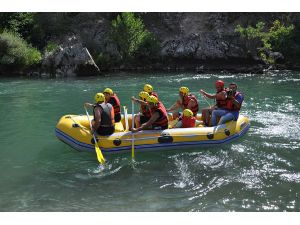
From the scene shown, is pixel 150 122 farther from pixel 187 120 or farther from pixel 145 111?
pixel 187 120

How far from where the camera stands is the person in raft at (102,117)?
8195mm

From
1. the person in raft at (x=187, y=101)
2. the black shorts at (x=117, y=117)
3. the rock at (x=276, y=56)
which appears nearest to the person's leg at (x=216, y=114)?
the person in raft at (x=187, y=101)

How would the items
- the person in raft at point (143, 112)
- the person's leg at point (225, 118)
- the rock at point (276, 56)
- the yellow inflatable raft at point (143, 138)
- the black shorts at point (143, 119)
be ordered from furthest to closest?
the rock at point (276, 56) → the person's leg at point (225, 118) → the black shorts at point (143, 119) → the person in raft at point (143, 112) → the yellow inflatable raft at point (143, 138)

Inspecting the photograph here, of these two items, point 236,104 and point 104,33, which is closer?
point 236,104

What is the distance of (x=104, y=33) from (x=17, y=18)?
6.53m

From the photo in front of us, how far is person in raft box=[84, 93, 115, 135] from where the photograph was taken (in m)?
8.20

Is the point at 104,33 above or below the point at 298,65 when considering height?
above

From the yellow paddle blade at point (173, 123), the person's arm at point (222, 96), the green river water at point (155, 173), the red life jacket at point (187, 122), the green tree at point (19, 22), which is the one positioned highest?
the green tree at point (19, 22)

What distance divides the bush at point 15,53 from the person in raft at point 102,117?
1721 centimetres

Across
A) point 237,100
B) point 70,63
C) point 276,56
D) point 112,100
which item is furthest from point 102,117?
point 276,56

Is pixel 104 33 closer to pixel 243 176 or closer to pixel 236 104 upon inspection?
pixel 236 104

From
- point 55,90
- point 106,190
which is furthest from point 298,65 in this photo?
point 106,190

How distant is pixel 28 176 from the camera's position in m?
7.43

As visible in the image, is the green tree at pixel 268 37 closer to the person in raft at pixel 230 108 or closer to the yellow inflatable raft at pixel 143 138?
the person in raft at pixel 230 108
